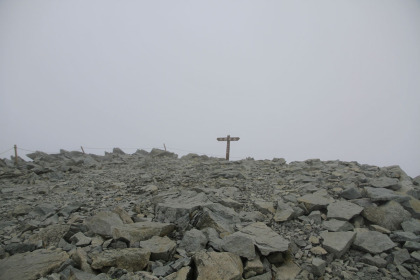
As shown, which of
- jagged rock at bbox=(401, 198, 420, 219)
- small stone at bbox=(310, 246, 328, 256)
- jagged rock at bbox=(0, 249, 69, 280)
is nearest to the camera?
jagged rock at bbox=(0, 249, 69, 280)

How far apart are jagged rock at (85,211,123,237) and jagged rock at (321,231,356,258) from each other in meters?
5.46

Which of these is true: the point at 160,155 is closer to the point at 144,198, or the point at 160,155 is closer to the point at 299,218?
the point at 144,198

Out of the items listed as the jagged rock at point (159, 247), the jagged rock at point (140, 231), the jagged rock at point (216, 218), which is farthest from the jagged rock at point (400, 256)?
the jagged rock at point (140, 231)

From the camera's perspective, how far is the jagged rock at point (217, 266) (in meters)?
4.03

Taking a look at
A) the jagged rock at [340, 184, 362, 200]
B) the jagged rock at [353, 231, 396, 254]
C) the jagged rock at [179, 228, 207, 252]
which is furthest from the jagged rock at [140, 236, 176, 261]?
the jagged rock at [340, 184, 362, 200]

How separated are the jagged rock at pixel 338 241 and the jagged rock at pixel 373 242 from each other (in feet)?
0.54

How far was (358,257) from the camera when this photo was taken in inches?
201

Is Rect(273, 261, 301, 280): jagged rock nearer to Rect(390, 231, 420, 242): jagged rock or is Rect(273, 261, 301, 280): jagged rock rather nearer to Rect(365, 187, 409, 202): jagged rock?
Rect(390, 231, 420, 242): jagged rock

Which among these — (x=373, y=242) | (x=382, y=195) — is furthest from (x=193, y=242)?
(x=382, y=195)

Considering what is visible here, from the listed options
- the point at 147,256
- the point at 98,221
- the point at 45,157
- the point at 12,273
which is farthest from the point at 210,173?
the point at 45,157

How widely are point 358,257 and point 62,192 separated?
467 inches

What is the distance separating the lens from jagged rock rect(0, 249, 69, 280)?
4188 mm

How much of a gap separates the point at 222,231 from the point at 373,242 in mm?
3755

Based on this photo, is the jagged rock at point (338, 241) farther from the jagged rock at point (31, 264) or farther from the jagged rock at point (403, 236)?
the jagged rock at point (31, 264)
